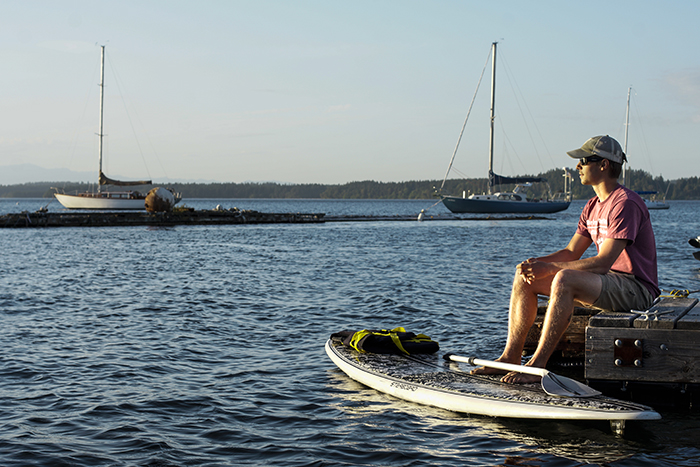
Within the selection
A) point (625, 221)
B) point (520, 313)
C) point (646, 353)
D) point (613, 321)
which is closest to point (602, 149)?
point (625, 221)

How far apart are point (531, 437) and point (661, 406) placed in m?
1.62

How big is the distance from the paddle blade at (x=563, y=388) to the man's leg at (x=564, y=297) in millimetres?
251

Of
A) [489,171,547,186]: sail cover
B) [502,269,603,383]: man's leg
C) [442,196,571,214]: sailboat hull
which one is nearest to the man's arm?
[502,269,603,383]: man's leg

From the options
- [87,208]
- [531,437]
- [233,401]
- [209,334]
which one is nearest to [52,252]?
[209,334]

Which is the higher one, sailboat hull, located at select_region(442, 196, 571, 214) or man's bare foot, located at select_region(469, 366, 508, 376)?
sailboat hull, located at select_region(442, 196, 571, 214)

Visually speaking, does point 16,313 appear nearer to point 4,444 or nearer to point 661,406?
point 4,444

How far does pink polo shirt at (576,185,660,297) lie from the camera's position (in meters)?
6.34

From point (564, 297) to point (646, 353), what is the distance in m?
0.93

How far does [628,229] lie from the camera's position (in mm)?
6328

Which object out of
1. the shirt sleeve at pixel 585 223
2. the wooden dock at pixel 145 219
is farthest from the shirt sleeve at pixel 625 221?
the wooden dock at pixel 145 219

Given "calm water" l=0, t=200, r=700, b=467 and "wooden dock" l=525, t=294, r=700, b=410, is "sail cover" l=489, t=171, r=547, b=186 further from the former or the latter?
"wooden dock" l=525, t=294, r=700, b=410

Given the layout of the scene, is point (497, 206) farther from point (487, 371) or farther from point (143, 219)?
point (487, 371)

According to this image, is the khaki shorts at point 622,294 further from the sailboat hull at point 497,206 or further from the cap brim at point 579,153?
the sailboat hull at point 497,206

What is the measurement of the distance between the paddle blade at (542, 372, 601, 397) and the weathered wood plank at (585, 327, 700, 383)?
15 centimetres
